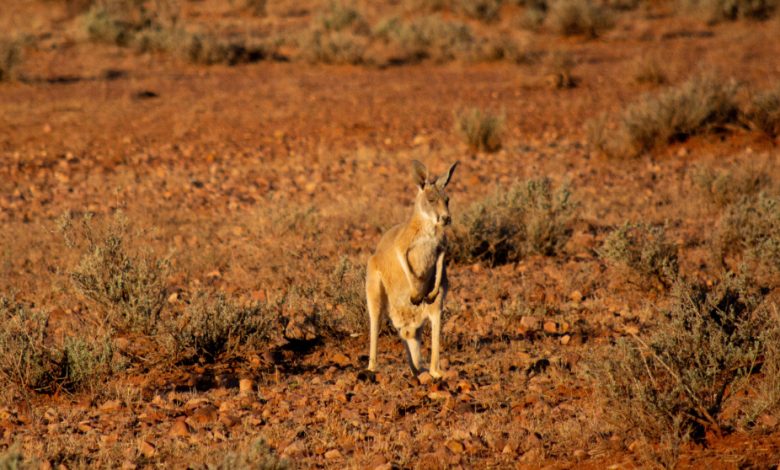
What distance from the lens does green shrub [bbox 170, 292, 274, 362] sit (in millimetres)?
6238

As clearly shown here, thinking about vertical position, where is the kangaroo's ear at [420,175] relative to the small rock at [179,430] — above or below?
above

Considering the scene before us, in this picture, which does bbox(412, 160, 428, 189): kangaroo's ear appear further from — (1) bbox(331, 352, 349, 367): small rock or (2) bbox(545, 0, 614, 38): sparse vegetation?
(2) bbox(545, 0, 614, 38): sparse vegetation

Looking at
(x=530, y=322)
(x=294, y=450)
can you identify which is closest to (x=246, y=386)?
(x=294, y=450)

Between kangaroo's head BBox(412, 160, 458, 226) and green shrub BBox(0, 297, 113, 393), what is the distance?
2146 millimetres

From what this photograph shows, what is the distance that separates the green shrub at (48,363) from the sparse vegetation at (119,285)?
560mm

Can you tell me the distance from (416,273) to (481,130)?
7307mm

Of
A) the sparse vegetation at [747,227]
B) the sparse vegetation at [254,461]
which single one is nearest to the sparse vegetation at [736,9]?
the sparse vegetation at [747,227]

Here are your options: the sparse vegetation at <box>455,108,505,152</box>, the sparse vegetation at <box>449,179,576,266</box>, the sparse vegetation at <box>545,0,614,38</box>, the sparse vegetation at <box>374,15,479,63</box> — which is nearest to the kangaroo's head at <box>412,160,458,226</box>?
the sparse vegetation at <box>449,179,576,266</box>

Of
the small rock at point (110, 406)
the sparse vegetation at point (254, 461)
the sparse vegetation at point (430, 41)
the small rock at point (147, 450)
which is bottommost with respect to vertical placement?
the small rock at point (110, 406)

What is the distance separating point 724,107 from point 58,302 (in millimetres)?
9311

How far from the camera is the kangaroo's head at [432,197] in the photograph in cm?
534

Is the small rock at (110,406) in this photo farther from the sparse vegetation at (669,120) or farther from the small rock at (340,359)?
the sparse vegetation at (669,120)

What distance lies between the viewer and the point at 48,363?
5602mm

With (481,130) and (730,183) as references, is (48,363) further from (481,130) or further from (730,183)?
(481,130)
